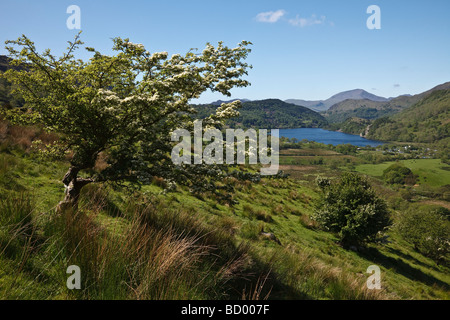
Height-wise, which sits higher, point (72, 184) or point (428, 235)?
point (72, 184)

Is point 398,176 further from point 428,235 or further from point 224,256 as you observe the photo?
point 224,256

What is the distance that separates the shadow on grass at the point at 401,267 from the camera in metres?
16.5

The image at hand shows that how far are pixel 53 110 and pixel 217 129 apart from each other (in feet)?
13.9

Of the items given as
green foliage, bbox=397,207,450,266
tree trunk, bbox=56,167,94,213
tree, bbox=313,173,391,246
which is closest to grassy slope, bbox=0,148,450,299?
tree trunk, bbox=56,167,94,213

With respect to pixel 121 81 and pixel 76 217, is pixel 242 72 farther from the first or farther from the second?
pixel 76 217

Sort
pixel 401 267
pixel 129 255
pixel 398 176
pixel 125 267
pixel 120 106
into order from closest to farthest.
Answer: pixel 125 267
pixel 129 255
pixel 120 106
pixel 401 267
pixel 398 176

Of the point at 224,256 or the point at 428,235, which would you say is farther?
the point at 428,235

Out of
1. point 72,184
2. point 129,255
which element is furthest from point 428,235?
point 72,184

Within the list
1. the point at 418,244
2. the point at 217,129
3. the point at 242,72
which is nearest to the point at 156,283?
the point at 217,129

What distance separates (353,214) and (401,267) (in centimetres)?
530

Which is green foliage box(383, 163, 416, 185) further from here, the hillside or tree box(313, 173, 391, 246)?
the hillside

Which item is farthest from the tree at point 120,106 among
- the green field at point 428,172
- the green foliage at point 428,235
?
the green field at point 428,172

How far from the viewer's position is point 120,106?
549cm

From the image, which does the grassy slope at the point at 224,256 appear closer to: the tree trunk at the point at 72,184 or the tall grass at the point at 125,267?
the tall grass at the point at 125,267
